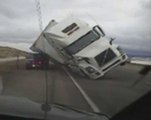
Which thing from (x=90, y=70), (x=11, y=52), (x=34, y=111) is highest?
(x=11, y=52)

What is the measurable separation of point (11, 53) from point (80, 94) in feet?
1.84

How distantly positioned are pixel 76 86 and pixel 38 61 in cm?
35

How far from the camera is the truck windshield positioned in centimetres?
171

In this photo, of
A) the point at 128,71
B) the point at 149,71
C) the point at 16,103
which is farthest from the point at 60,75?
the point at 149,71

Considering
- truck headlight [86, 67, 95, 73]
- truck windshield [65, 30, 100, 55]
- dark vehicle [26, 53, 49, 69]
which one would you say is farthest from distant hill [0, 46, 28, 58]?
truck headlight [86, 67, 95, 73]

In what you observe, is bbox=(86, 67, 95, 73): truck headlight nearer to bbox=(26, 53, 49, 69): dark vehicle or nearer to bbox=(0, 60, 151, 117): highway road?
bbox=(0, 60, 151, 117): highway road

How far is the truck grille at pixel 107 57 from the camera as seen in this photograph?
1.75 m

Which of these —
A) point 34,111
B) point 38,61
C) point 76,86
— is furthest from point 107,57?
point 34,111

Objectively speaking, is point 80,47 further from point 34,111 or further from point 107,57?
point 34,111

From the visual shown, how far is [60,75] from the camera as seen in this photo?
5.98 feet

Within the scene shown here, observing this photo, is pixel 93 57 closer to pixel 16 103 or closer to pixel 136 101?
pixel 136 101

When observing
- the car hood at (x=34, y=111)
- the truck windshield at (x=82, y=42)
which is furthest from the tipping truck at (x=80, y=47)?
the car hood at (x=34, y=111)

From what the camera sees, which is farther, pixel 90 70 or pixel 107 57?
pixel 107 57

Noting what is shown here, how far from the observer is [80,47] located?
1.76 meters
